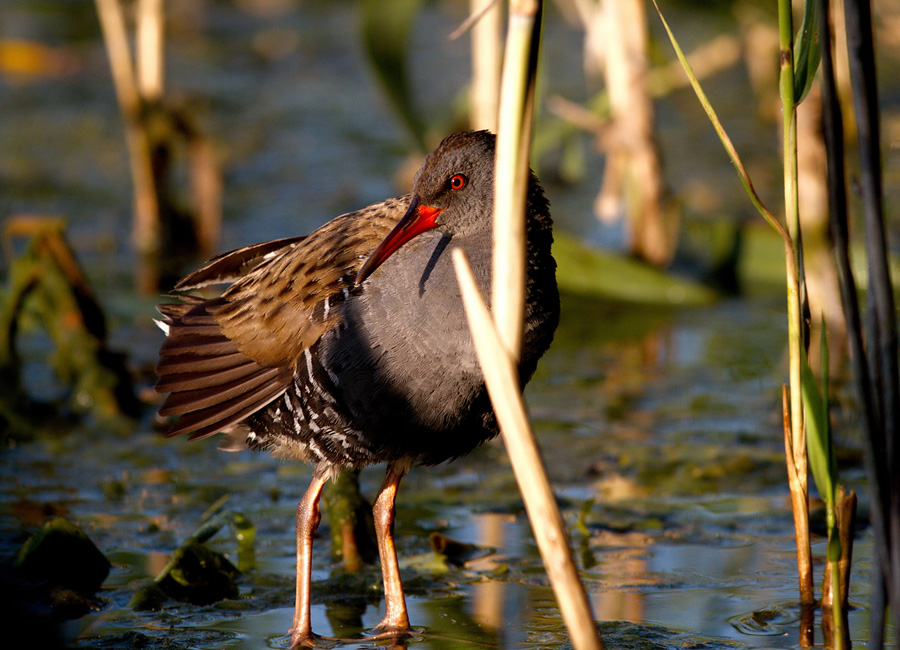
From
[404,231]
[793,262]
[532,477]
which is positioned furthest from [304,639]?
[793,262]

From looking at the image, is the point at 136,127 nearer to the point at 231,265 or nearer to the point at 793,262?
the point at 231,265

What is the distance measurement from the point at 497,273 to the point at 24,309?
3.28m

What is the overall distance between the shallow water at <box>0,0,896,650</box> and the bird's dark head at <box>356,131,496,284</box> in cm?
101

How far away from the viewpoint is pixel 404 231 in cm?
297

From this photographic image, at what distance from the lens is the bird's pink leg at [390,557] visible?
3.04 meters

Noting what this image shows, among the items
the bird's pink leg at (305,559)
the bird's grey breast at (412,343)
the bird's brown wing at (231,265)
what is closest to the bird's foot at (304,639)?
the bird's pink leg at (305,559)

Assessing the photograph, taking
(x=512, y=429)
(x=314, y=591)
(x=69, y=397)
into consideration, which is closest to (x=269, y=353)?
(x=314, y=591)

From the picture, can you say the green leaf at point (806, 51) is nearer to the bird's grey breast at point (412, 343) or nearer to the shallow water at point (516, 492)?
the bird's grey breast at point (412, 343)

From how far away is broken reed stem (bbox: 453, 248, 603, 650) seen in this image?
6.12ft

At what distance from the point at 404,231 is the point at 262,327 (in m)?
0.59

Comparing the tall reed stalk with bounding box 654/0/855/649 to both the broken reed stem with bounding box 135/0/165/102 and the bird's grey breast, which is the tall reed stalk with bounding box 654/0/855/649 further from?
the broken reed stem with bounding box 135/0/165/102

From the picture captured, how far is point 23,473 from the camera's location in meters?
4.20

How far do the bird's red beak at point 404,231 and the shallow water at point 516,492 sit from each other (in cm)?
98

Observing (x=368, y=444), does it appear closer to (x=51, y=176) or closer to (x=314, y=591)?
(x=314, y=591)
